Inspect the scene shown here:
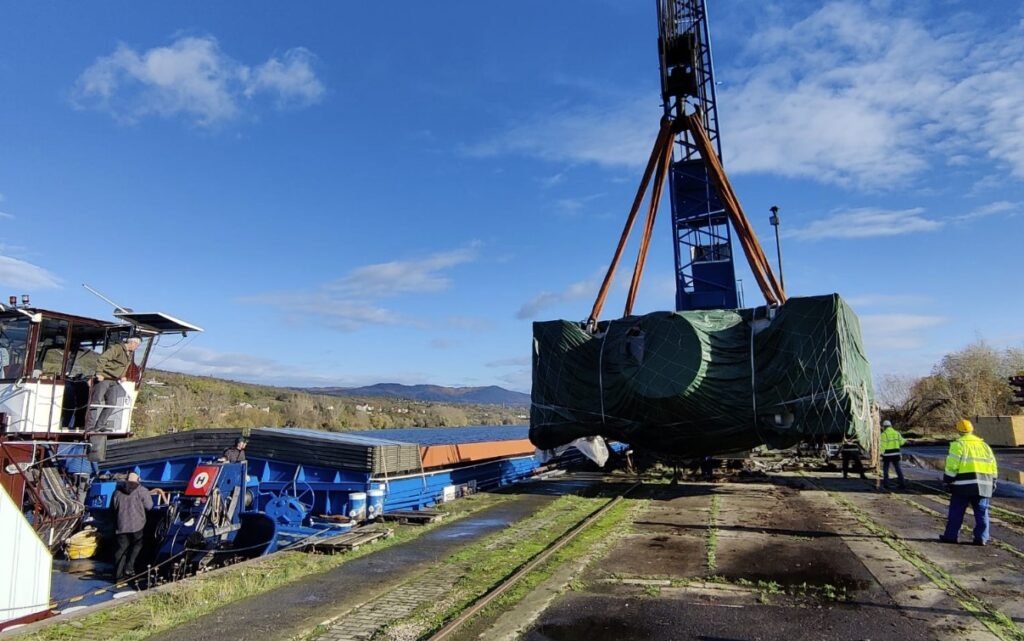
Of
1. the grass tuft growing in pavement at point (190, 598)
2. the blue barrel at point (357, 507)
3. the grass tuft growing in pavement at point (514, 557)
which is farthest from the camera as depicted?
the blue barrel at point (357, 507)

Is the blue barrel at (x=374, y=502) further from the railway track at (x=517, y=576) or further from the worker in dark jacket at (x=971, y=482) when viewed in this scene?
the worker in dark jacket at (x=971, y=482)

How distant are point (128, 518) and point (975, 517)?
1298 centimetres

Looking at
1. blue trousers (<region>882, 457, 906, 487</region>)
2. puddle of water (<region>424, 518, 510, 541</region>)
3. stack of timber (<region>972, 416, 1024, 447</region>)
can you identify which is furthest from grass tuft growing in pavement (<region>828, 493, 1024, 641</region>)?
stack of timber (<region>972, 416, 1024, 447</region>)

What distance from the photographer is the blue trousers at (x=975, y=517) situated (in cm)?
825

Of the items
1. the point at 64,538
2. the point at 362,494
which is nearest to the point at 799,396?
the point at 362,494

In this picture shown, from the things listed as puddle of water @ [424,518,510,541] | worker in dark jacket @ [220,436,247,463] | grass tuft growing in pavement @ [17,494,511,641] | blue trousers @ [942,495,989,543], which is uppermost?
worker in dark jacket @ [220,436,247,463]

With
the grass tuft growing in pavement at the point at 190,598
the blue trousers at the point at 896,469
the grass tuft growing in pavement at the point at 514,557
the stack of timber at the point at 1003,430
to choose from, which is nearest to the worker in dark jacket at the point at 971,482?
the grass tuft growing in pavement at the point at 514,557

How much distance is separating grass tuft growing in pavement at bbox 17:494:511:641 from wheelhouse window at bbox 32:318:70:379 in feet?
17.7

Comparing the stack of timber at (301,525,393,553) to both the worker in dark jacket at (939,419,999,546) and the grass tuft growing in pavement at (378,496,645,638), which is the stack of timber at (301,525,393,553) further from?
the worker in dark jacket at (939,419,999,546)

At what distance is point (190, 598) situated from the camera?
6.57 meters

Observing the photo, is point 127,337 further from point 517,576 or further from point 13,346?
point 517,576

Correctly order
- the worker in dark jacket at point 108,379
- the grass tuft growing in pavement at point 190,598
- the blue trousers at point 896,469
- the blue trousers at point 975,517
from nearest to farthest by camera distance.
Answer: the grass tuft growing in pavement at point 190,598
the blue trousers at point 975,517
the worker in dark jacket at point 108,379
the blue trousers at point 896,469

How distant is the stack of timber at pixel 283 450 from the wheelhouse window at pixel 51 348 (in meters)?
2.97

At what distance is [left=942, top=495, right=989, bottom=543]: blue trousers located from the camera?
8.25 metres
